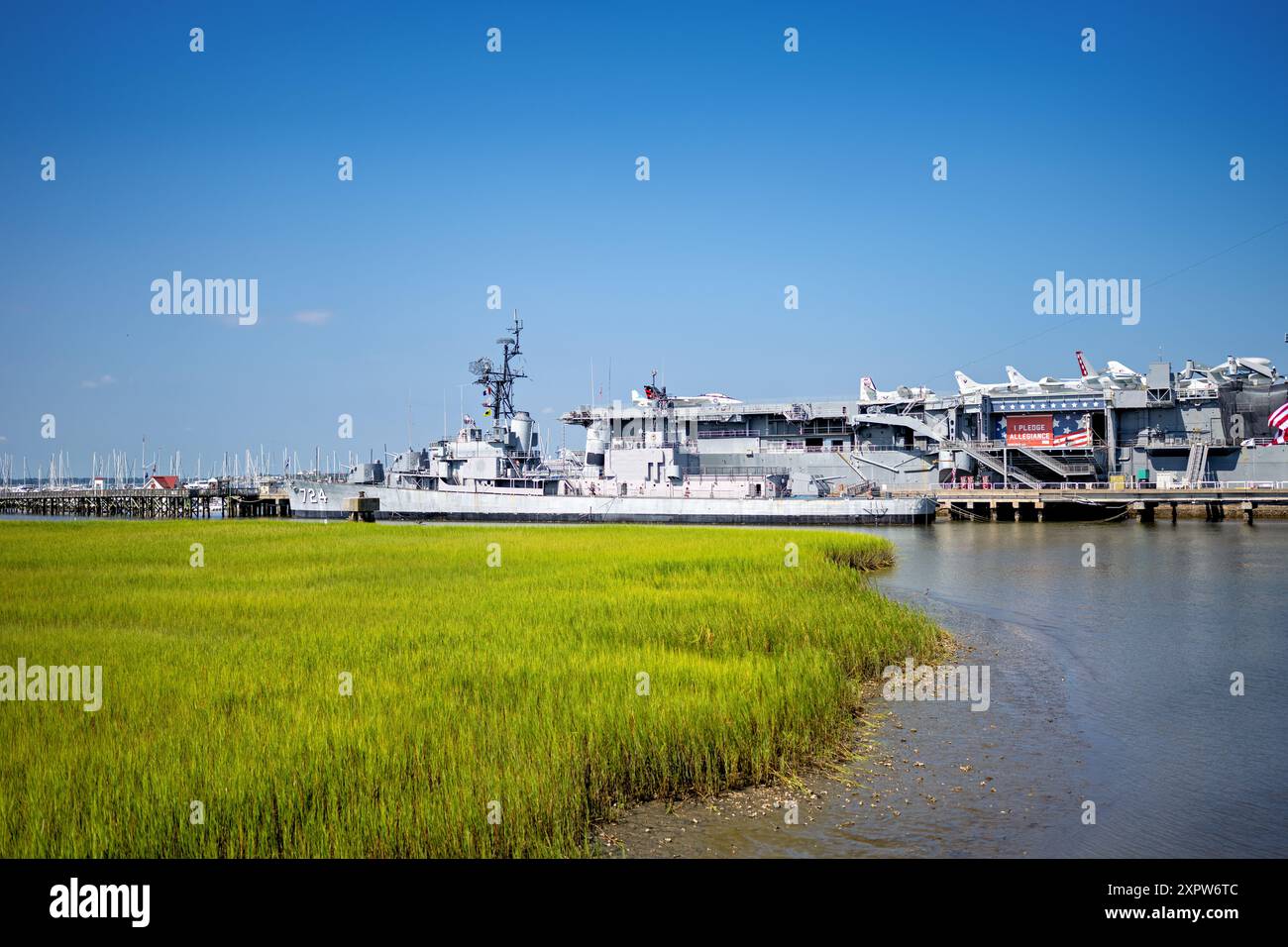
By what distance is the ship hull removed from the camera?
5322 cm

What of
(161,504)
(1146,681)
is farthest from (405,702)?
(161,504)

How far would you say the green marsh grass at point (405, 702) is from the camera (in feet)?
20.7

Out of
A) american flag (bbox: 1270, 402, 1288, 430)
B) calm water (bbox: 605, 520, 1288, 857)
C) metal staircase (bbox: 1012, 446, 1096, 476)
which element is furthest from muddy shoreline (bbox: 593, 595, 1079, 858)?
metal staircase (bbox: 1012, 446, 1096, 476)

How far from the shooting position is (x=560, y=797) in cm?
720

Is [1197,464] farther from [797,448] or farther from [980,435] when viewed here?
[797,448]

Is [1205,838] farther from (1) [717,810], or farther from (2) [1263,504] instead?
(2) [1263,504]

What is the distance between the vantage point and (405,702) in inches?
357

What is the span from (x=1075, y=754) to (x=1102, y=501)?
155 ft

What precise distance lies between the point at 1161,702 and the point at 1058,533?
34.4 m

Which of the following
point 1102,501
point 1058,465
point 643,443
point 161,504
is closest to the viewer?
point 1102,501

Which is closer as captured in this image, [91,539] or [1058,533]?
[91,539]

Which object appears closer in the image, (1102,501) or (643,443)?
(1102,501)

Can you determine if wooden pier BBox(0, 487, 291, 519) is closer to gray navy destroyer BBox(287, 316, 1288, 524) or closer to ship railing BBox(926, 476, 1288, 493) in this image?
gray navy destroyer BBox(287, 316, 1288, 524)
